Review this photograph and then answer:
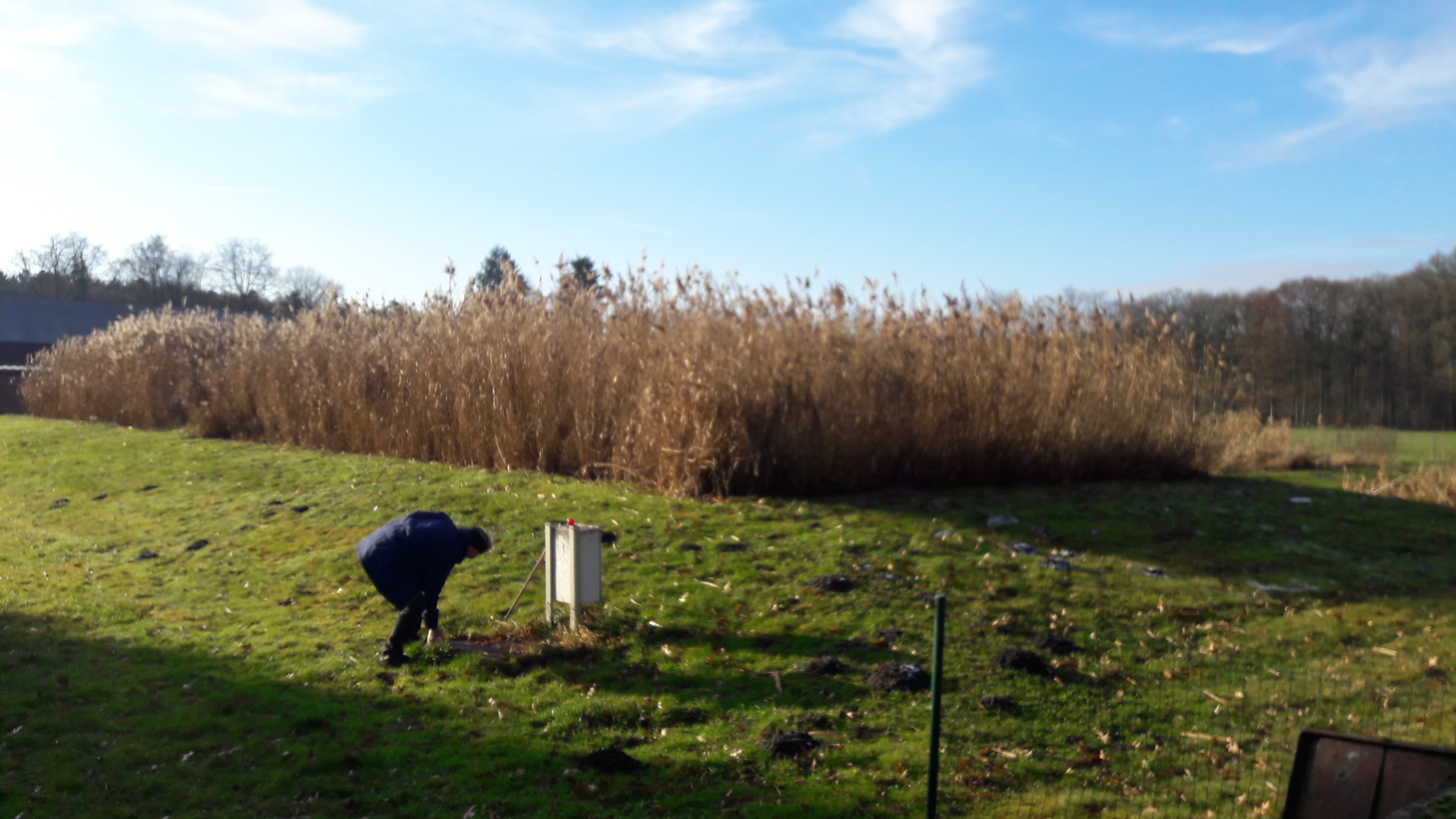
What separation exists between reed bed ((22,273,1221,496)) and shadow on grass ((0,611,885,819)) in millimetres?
4662

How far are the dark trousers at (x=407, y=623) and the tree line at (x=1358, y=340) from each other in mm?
34458

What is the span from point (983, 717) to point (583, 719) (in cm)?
207

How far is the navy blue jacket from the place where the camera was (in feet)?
20.4

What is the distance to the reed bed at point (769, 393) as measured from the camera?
9773mm

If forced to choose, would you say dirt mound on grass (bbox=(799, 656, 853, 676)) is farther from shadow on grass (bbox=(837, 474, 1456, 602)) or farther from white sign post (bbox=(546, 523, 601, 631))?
shadow on grass (bbox=(837, 474, 1456, 602))

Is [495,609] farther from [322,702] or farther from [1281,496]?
[1281,496]

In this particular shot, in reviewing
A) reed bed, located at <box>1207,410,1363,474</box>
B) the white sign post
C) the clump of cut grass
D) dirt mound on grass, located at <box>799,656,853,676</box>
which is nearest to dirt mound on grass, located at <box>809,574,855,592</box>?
dirt mound on grass, located at <box>799,656,853,676</box>

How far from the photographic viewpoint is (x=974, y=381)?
10.3 meters

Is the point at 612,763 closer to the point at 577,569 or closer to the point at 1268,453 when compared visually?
the point at 577,569

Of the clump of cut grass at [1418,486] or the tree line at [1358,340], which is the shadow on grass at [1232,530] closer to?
the clump of cut grass at [1418,486]

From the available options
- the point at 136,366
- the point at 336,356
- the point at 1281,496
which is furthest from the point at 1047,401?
the point at 136,366

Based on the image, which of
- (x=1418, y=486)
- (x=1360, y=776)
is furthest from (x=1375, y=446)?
(x=1360, y=776)

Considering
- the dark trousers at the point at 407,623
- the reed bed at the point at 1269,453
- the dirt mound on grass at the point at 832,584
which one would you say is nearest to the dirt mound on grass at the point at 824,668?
the dirt mound on grass at the point at 832,584

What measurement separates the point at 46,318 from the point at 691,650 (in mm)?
50117
